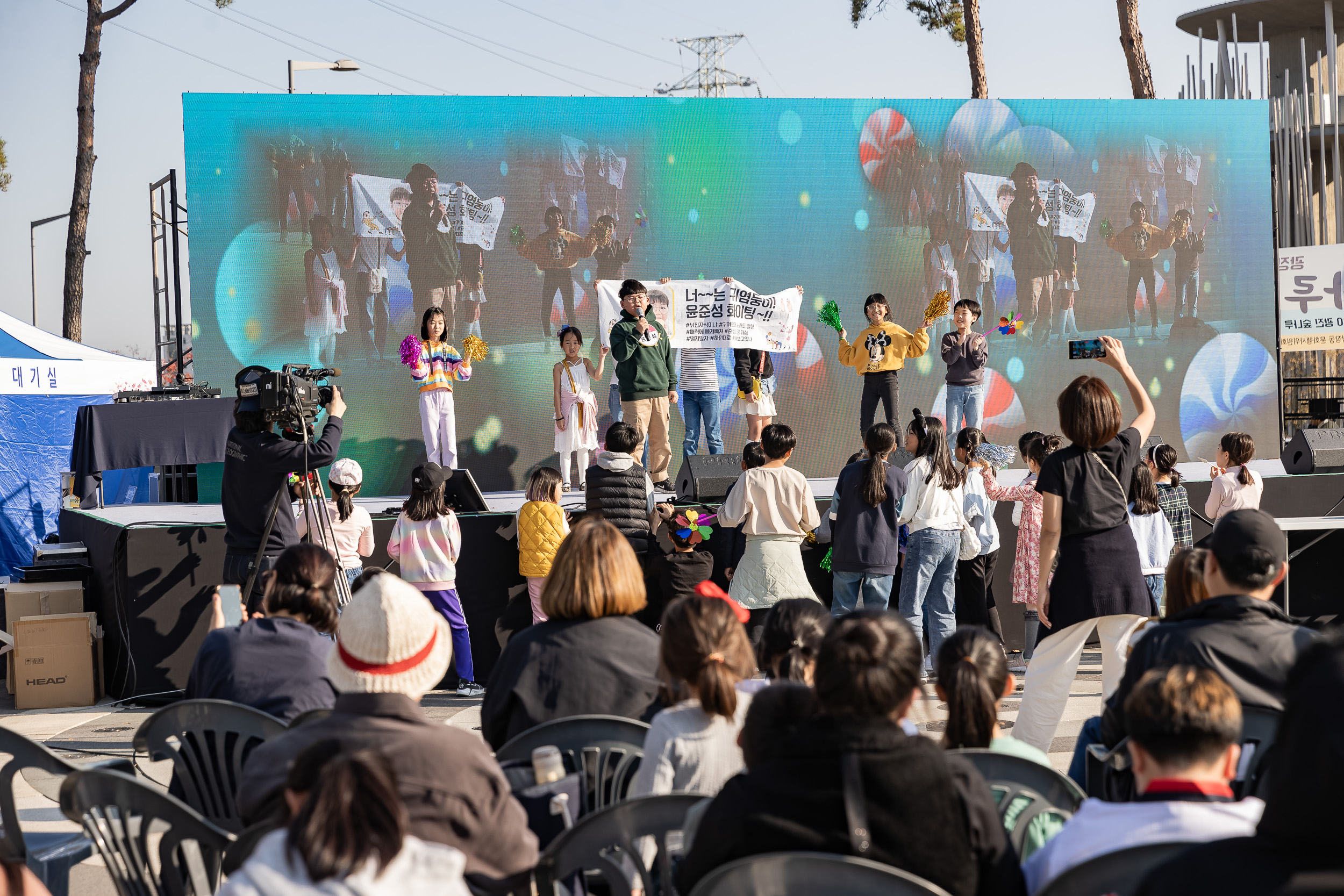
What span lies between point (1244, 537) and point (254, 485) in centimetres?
441

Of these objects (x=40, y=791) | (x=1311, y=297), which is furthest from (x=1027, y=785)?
(x=1311, y=297)

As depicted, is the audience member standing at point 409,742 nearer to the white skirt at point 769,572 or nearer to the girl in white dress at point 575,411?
the white skirt at point 769,572

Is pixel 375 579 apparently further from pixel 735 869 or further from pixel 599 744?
pixel 735 869

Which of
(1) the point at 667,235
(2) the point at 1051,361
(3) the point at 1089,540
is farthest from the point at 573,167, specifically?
(3) the point at 1089,540

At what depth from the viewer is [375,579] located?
235 centimetres

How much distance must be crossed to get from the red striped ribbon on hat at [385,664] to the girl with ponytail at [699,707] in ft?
1.77

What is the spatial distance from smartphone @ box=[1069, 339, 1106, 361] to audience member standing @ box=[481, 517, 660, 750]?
254cm

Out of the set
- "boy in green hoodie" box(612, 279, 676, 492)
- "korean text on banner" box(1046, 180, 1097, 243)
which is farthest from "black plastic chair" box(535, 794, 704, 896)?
"korean text on banner" box(1046, 180, 1097, 243)

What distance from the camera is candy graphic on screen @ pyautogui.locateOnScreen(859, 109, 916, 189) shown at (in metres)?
12.8

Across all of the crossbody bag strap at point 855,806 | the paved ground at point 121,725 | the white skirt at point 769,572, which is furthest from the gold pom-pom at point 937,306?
the crossbody bag strap at point 855,806

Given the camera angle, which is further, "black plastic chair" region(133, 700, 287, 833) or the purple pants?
the purple pants

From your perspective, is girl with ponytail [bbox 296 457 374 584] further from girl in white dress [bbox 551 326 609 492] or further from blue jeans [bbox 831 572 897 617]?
girl in white dress [bbox 551 326 609 492]

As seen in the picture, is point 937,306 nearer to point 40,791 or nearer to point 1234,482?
point 1234,482

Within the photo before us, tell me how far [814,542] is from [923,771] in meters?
5.28
